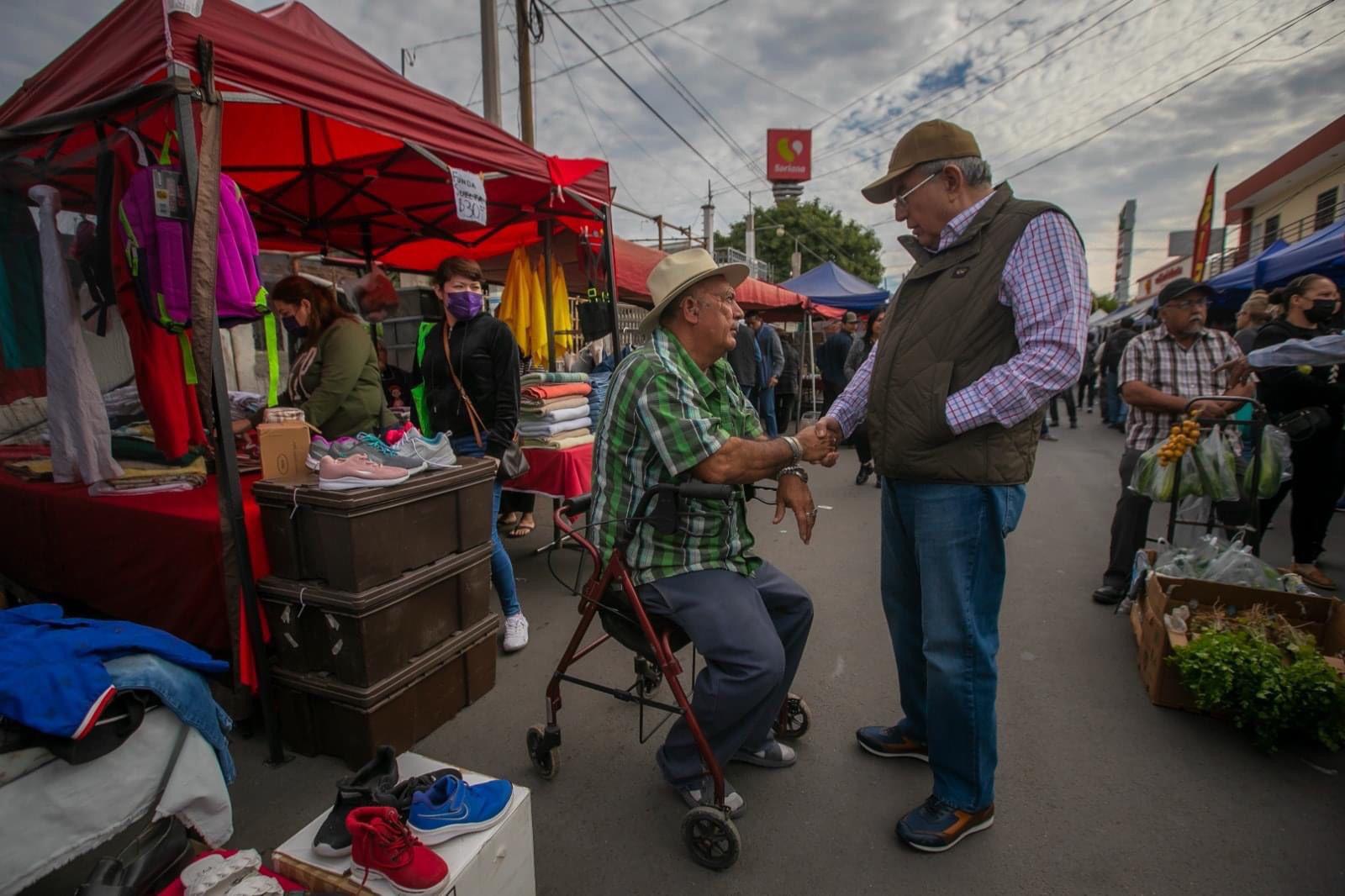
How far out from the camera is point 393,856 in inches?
57.2

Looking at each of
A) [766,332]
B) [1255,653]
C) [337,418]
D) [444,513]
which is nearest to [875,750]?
[1255,653]

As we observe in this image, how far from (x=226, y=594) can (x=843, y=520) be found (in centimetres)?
486

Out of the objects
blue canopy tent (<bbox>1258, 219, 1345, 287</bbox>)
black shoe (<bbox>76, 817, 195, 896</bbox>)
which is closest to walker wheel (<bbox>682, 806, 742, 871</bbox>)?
black shoe (<bbox>76, 817, 195, 896</bbox>)

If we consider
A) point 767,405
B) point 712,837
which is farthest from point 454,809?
point 767,405

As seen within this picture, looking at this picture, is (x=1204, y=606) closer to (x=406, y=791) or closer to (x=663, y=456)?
(x=663, y=456)

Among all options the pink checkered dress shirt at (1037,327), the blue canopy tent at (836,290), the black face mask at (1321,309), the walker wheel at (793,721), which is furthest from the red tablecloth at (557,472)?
the blue canopy tent at (836,290)

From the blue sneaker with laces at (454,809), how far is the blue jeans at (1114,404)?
13.2m

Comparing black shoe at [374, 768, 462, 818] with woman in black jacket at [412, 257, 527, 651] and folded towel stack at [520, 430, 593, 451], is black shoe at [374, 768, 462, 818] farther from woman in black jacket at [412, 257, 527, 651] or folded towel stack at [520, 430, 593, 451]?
folded towel stack at [520, 430, 593, 451]

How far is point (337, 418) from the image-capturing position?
11.6 ft

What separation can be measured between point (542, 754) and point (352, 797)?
921 millimetres

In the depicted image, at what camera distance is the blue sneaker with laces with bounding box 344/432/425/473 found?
2.67 meters

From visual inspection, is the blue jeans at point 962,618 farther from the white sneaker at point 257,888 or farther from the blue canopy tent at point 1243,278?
the blue canopy tent at point 1243,278

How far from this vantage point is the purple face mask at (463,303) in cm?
354

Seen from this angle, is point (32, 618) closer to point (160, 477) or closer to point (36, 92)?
point (160, 477)
